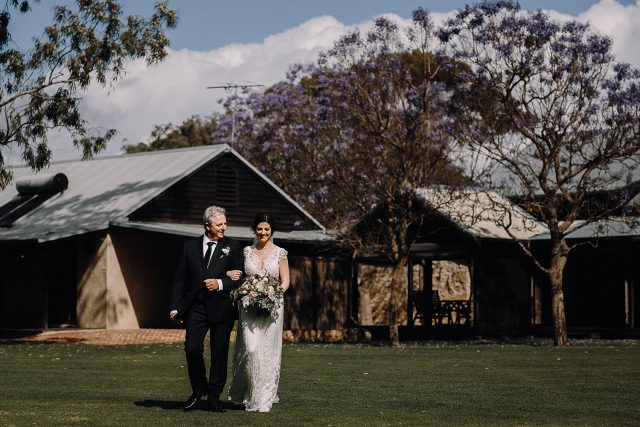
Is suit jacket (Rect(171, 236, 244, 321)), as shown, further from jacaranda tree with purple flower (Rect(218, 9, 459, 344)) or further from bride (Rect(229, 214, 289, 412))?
jacaranda tree with purple flower (Rect(218, 9, 459, 344))

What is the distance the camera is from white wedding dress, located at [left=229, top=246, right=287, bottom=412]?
11.2m

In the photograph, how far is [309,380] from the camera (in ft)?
50.2

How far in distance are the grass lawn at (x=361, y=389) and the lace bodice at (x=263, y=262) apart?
51.5 inches

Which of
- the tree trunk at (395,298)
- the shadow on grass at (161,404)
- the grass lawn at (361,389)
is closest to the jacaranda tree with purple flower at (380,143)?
the tree trunk at (395,298)

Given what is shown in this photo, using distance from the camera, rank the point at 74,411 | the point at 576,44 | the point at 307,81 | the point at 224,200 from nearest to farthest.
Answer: the point at 74,411, the point at 576,44, the point at 224,200, the point at 307,81

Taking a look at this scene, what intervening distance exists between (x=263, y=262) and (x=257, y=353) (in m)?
0.90

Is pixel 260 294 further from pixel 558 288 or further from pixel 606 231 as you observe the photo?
pixel 606 231

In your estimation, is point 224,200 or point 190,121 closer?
point 224,200

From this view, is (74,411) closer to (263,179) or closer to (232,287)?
(232,287)

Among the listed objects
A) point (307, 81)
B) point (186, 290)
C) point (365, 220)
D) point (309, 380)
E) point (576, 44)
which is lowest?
point (309, 380)

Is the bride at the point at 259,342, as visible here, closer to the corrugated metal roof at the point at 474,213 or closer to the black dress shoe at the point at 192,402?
the black dress shoe at the point at 192,402

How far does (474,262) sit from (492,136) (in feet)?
18.9

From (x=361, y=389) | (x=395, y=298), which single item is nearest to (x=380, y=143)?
(x=395, y=298)

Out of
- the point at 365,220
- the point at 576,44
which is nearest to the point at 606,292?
the point at 365,220
